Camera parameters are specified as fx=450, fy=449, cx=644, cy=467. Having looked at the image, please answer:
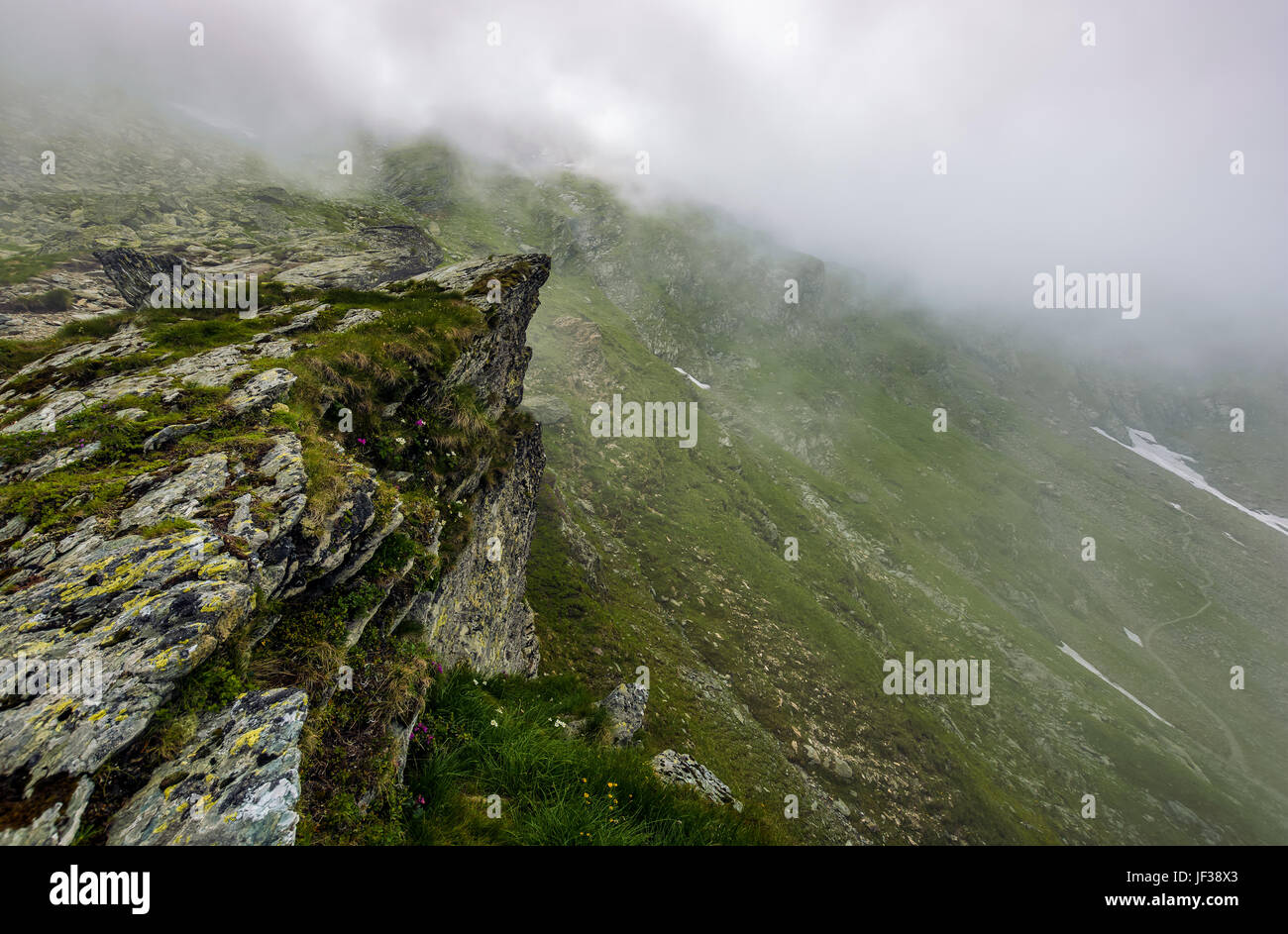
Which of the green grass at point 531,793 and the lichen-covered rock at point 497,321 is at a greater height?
the lichen-covered rock at point 497,321

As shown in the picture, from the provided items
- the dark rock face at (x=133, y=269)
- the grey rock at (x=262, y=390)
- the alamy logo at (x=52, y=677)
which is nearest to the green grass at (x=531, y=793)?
the alamy logo at (x=52, y=677)

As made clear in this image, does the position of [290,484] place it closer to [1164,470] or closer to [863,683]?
[863,683]

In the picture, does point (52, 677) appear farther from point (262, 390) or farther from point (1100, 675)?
point (1100, 675)

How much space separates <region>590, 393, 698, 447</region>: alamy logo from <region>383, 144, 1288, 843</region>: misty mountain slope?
250 centimetres

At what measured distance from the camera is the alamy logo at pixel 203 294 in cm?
1820

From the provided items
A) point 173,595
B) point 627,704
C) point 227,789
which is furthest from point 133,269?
point 627,704

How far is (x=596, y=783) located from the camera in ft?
22.9

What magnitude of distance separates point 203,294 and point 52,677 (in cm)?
2051

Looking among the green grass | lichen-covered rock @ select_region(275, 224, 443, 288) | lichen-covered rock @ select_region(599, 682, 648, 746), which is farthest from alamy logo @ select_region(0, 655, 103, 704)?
lichen-covered rock @ select_region(275, 224, 443, 288)

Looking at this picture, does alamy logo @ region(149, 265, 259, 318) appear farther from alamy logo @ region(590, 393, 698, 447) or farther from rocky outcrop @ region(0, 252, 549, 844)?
alamy logo @ region(590, 393, 698, 447)
